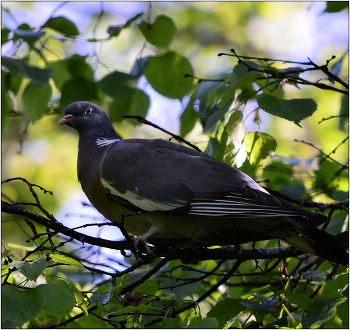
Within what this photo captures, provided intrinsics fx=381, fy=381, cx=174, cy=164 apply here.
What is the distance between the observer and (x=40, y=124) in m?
8.80

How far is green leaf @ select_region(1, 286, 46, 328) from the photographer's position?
1.80 meters

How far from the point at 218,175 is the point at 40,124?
22.7ft

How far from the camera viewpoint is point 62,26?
10.9 ft

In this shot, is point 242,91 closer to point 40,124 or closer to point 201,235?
point 201,235

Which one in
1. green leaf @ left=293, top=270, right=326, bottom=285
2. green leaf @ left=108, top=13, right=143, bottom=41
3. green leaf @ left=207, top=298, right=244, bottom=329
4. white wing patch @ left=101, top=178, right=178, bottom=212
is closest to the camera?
green leaf @ left=207, top=298, right=244, bottom=329

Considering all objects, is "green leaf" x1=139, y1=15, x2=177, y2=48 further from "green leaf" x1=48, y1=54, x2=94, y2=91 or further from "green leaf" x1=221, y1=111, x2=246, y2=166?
"green leaf" x1=221, y1=111, x2=246, y2=166

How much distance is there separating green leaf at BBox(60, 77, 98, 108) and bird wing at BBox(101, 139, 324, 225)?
78 cm

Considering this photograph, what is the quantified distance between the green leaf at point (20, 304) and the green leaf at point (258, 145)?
5.72 ft

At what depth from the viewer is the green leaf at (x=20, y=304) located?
5.92ft

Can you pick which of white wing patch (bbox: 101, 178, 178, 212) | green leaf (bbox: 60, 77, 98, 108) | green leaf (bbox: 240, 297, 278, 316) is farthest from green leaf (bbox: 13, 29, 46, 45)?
green leaf (bbox: 240, 297, 278, 316)

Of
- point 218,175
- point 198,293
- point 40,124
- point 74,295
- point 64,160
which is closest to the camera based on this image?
point 74,295

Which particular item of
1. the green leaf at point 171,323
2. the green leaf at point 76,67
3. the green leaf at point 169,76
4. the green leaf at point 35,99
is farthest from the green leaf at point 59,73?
the green leaf at point 171,323

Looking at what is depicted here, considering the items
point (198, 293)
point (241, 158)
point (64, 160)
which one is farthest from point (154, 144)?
point (64, 160)

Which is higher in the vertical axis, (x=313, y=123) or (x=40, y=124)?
(x=40, y=124)
